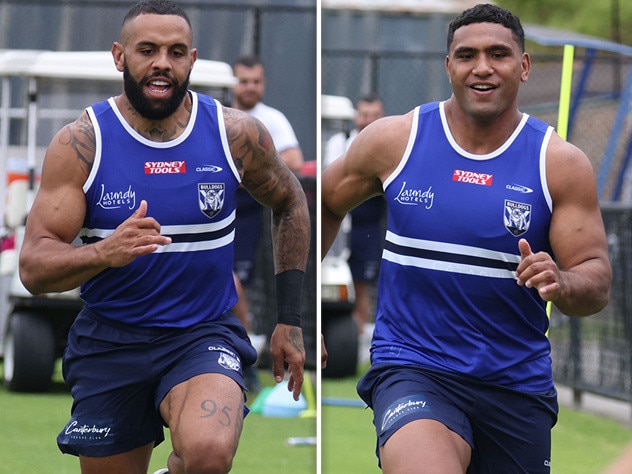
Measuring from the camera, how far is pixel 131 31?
431 cm

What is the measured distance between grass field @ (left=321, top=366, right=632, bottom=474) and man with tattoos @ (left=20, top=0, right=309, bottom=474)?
281cm

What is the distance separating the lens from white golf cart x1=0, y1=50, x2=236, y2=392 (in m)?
8.26

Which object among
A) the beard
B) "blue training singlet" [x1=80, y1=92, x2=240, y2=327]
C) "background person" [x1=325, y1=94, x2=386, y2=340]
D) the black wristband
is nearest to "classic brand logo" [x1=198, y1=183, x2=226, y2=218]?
"blue training singlet" [x1=80, y1=92, x2=240, y2=327]

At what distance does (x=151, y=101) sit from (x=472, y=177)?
3.73 feet

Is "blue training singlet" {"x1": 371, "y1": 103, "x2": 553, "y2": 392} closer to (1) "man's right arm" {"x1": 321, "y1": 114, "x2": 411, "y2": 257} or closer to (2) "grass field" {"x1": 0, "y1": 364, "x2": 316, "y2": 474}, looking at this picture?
(1) "man's right arm" {"x1": 321, "y1": 114, "x2": 411, "y2": 257}

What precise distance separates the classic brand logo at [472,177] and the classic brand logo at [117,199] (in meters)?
1.09

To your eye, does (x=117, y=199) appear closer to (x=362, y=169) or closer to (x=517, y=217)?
(x=362, y=169)

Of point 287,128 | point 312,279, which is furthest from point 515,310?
point 312,279

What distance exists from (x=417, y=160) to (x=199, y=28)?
9.66 metres

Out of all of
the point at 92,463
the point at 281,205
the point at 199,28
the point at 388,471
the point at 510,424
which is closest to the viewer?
the point at 388,471

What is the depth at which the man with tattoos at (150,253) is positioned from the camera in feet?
13.5

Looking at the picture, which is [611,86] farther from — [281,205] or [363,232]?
[281,205]

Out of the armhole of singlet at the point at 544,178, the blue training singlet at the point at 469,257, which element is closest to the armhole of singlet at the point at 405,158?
the blue training singlet at the point at 469,257

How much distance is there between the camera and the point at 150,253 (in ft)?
13.4
